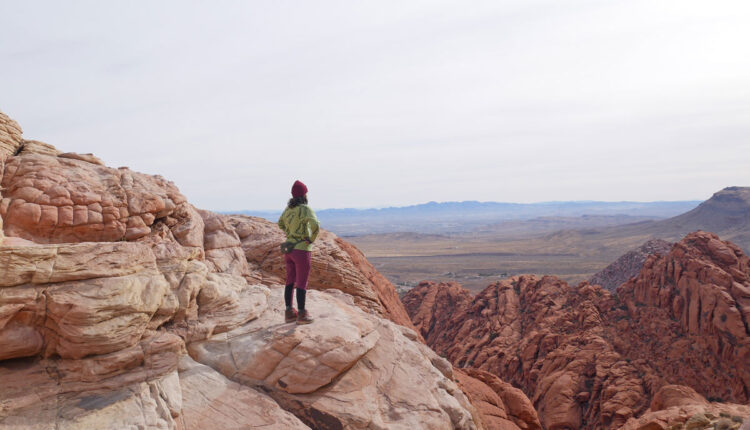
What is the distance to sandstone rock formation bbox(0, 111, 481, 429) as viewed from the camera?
21.5ft

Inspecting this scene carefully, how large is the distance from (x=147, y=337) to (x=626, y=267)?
6115 cm

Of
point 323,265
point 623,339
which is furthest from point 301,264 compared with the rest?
point 623,339

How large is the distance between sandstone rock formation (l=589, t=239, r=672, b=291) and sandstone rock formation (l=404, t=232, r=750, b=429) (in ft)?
78.6

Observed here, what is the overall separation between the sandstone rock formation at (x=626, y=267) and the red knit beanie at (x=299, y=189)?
2161 inches

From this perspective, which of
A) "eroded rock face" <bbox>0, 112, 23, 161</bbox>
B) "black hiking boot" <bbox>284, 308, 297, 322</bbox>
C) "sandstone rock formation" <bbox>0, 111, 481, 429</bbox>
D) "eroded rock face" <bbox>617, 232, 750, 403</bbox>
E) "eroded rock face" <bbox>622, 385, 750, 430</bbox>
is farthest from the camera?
"eroded rock face" <bbox>617, 232, 750, 403</bbox>

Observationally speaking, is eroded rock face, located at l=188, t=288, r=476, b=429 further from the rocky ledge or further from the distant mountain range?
the distant mountain range

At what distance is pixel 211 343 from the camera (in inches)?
330

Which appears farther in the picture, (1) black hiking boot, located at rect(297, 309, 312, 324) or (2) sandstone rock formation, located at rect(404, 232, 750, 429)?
(2) sandstone rock formation, located at rect(404, 232, 750, 429)

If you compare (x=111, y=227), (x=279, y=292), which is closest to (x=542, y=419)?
(x=279, y=292)

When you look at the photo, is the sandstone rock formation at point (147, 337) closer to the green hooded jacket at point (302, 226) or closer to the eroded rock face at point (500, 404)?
the green hooded jacket at point (302, 226)

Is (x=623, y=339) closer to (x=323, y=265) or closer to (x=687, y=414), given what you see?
(x=687, y=414)

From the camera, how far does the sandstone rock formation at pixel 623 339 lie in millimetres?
21734

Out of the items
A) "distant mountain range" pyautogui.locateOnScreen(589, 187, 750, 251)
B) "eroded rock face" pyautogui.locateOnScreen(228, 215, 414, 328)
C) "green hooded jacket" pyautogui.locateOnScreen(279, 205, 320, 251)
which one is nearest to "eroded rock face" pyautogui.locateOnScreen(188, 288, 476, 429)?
"green hooded jacket" pyautogui.locateOnScreen(279, 205, 320, 251)

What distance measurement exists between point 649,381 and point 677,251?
36.5ft
